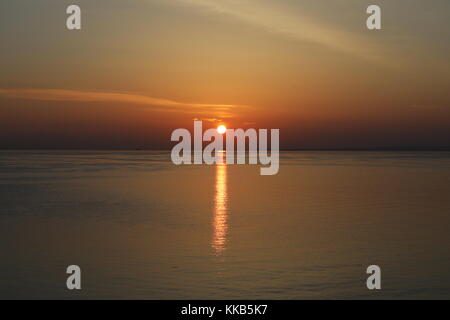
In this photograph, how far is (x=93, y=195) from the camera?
1186 inches

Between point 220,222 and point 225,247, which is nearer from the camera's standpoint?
point 225,247

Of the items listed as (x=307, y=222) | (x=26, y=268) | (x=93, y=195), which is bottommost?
(x=26, y=268)

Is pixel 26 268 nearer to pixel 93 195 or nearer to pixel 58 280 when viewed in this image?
pixel 58 280

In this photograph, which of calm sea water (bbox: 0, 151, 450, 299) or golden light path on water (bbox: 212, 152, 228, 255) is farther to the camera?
golden light path on water (bbox: 212, 152, 228, 255)

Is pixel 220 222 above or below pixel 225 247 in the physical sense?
above

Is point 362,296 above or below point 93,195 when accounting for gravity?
below

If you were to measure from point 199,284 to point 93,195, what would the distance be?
19687 mm

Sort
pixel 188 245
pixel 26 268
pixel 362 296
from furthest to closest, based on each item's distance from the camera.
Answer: pixel 188 245, pixel 26 268, pixel 362 296

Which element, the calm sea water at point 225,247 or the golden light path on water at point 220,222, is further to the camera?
the golden light path on water at point 220,222

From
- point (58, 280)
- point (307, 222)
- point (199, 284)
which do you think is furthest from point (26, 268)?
point (307, 222)
